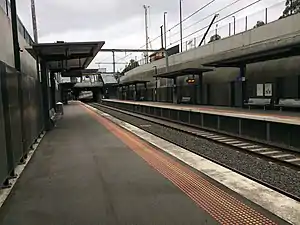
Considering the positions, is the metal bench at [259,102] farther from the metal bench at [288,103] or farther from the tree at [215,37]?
the tree at [215,37]

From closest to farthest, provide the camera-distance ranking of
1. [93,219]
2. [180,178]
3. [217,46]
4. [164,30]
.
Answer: [93,219] < [180,178] < [217,46] < [164,30]

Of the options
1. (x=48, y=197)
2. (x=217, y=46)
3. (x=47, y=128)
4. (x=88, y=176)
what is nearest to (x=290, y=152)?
(x=88, y=176)

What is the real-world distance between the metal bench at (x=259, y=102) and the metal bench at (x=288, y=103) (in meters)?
0.96

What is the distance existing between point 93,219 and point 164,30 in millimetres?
52612

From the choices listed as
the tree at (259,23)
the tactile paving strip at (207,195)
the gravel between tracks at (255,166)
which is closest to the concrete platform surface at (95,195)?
the tactile paving strip at (207,195)

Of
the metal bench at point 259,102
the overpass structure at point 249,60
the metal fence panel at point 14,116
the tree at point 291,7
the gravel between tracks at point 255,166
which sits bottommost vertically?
the gravel between tracks at point 255,166

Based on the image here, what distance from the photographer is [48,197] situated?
5148 millimetres

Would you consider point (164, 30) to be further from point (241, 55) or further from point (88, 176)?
point (88, 176)

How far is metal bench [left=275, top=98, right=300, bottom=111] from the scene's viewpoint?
1705 centimetres

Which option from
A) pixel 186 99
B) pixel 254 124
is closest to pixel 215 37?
pixel 186 99

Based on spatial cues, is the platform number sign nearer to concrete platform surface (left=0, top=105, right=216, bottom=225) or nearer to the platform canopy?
the platform canopy

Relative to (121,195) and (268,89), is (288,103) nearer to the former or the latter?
(268,89)

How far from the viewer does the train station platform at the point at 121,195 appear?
14.0 feet

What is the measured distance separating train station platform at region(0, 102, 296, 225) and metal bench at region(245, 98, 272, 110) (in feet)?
42.2
